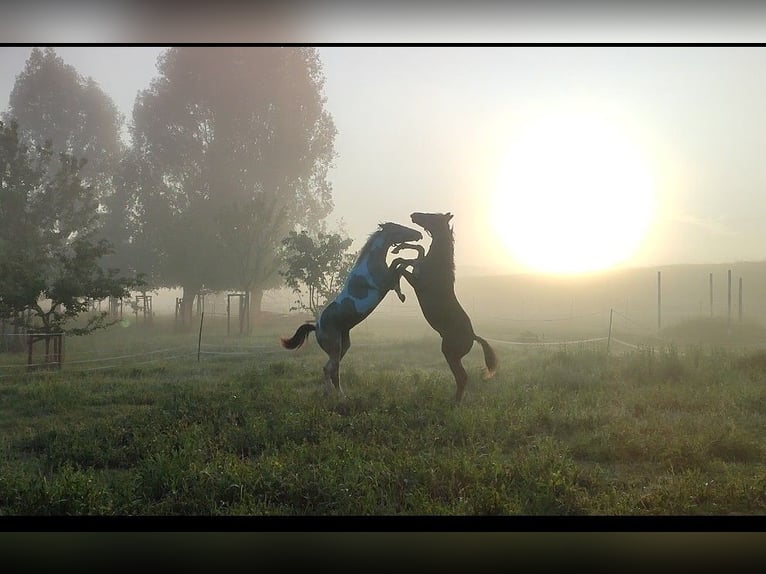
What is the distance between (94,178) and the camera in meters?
2.97

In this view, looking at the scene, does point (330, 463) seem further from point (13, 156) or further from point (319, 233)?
point (13, 156)

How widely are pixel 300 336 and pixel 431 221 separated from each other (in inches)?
35.1

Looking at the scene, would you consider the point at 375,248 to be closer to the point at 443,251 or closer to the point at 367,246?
the point at 367,246

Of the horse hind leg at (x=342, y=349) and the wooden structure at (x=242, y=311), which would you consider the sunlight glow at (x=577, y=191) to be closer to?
the horse hind leg at (x=342, y=349)

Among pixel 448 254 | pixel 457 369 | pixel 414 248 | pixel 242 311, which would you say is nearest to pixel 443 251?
pixel 448 254

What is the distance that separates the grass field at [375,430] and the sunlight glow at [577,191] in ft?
1.88

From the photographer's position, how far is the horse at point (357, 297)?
2.79m

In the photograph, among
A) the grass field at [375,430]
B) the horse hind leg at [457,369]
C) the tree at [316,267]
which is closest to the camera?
the grass field at [375,430]

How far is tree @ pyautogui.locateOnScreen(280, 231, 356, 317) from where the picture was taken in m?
2.87

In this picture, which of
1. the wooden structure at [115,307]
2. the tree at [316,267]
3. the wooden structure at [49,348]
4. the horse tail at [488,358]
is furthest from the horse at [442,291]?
the wooden structure at [49,348]

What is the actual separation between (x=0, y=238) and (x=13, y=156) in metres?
0.45
